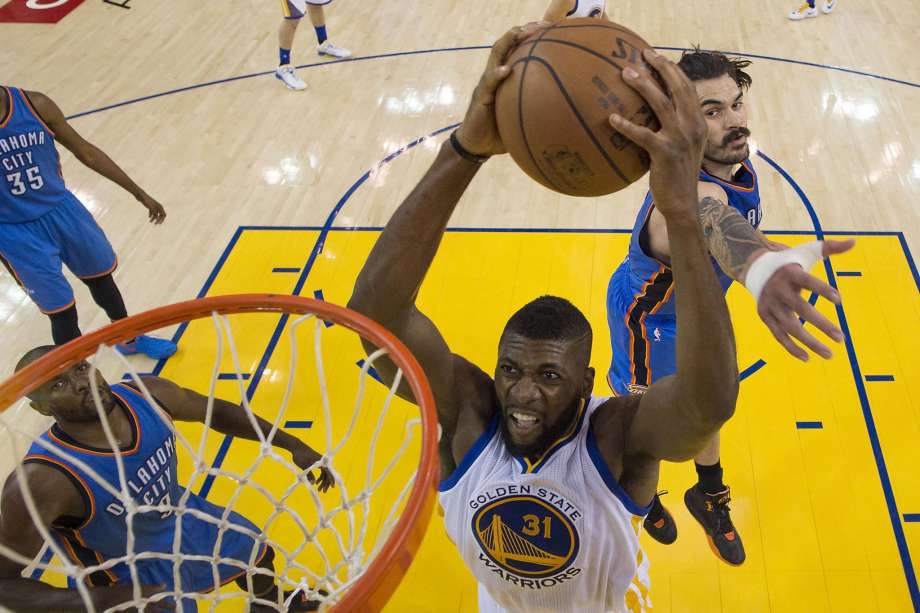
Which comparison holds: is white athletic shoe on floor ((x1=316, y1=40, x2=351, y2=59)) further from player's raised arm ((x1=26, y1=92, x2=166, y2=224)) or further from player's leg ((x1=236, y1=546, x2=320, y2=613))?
player's leg ((x1=236, y1=546, x2=320, y2=613))

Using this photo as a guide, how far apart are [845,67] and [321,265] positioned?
524 centimetres

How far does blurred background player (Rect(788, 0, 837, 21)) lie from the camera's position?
8000 mm

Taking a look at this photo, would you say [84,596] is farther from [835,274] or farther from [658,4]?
[658,4]

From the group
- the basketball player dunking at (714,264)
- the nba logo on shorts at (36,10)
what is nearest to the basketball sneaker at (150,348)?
the basketball player dunking at (714,264)

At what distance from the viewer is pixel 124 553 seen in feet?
8.70

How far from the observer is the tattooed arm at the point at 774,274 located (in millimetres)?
1449

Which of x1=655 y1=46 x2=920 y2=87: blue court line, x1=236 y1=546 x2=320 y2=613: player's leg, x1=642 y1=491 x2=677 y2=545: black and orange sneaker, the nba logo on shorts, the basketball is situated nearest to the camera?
the basketball

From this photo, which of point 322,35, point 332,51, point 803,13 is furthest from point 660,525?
point 803,13

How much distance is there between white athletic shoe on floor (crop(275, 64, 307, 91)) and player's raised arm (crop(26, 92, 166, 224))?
312 cm

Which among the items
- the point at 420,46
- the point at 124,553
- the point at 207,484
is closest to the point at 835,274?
the point at 207,484

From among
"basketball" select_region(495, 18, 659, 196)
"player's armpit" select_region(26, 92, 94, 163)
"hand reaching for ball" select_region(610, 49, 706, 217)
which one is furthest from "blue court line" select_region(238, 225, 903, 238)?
"hand reaching for ball" select_region(610, 49, 706, 217)

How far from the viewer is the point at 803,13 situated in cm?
802

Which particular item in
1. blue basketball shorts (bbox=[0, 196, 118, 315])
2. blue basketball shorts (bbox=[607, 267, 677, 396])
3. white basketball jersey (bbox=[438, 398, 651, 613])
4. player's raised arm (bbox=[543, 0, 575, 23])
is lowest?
blue basketball shorts (bbox=[607, 267, 677, 396])

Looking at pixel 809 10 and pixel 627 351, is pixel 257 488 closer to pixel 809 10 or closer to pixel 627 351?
pixel 627 351
